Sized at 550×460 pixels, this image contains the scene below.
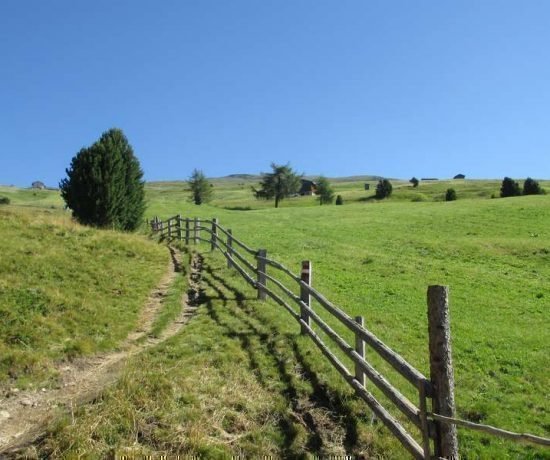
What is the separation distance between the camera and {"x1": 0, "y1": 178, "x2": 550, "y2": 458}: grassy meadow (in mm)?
6637

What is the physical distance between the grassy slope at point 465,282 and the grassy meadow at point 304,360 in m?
0.05

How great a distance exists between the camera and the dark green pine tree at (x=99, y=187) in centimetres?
3134

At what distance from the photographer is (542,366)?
34.9ft

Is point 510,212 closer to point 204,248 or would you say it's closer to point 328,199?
point 204,248

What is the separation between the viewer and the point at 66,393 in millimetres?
8438

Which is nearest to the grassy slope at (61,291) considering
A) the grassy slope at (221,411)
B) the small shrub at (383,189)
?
the grassy slope at (221,411)

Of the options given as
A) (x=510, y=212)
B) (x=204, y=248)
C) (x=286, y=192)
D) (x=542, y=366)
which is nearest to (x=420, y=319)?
(x=542, y=366)

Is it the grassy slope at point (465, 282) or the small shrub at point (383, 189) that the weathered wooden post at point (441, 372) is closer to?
the grassy slope at point (465, 282)

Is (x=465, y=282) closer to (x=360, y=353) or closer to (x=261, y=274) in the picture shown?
(x=261, y=274)

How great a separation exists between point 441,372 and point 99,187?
29076mm

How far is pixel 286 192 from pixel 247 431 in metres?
88.7

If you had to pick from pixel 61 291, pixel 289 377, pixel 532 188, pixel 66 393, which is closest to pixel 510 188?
pixel 532 188

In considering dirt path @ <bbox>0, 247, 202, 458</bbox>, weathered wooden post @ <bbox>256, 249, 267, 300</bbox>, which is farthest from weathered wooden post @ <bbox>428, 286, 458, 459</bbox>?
weathered wooden post @ <bbox>256, 249, 267, 300</bbox>

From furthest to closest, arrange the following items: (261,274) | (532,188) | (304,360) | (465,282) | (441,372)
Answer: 1. (532,188)
2. (465,282)
3. (261,274)
4. (304,360)
5. (441,372)
